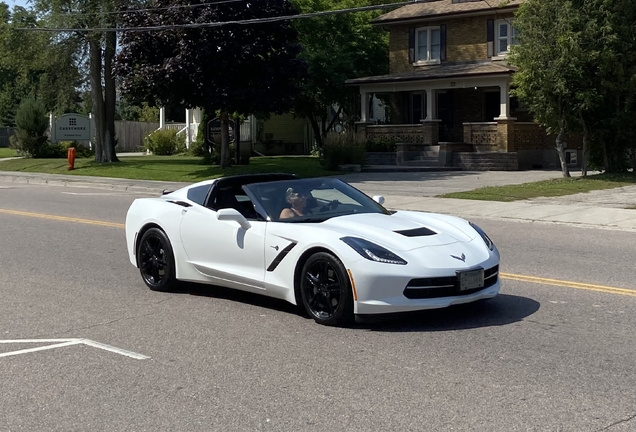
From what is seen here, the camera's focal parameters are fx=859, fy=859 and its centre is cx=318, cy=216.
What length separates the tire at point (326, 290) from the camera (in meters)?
7.38

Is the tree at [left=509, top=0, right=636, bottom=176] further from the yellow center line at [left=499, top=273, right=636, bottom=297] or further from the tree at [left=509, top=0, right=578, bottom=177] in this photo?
the yellow center line at [left=499, top=273, right=636, bottom=297]

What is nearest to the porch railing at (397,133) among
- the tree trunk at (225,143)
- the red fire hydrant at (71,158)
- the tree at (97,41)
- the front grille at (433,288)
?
the tree trunk at (225,143)

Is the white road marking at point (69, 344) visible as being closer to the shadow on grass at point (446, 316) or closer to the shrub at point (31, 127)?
the shadow on grass at point (446, 316)

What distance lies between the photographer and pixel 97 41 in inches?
1400

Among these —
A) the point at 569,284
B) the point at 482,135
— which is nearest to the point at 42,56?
the point at 482,135

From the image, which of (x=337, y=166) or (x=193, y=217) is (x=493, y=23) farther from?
(x=193, y=217)

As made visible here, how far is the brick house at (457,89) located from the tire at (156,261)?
2338 cm

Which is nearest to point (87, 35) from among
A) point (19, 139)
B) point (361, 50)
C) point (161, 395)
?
point (19, 139)

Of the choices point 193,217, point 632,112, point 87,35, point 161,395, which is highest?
point 87,35

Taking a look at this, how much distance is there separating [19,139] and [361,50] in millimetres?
17836

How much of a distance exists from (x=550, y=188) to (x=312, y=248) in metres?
16.0

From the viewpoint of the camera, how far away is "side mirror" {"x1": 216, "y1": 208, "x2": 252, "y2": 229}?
834 centimetres

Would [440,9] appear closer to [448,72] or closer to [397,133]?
[448,72]

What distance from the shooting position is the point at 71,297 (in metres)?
9.38
